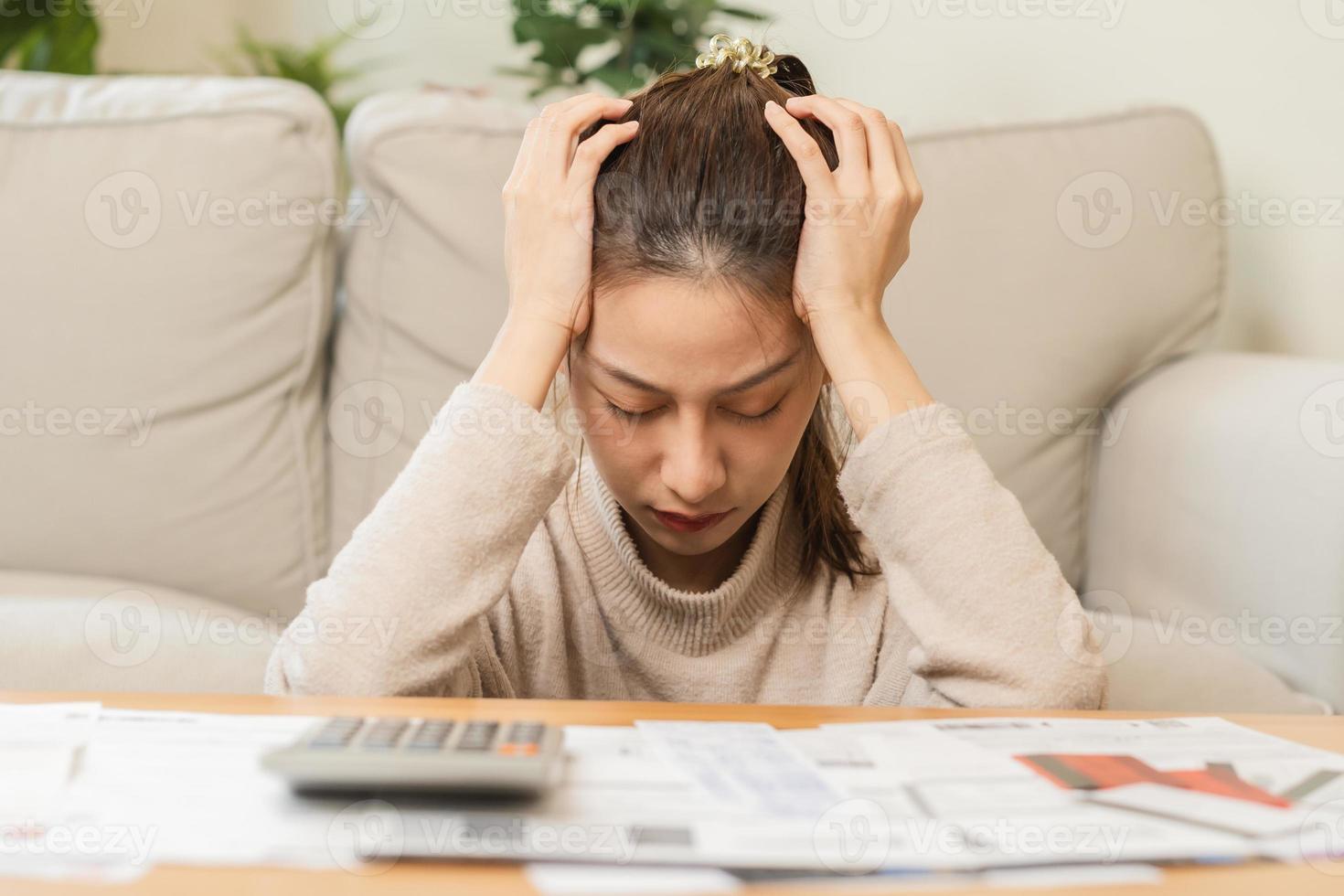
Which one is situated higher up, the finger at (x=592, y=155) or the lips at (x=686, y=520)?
the finger at (x=592, y=155)

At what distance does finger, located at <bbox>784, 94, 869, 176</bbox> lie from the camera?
0.88 meters

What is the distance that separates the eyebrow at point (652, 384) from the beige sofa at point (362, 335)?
0.60 m

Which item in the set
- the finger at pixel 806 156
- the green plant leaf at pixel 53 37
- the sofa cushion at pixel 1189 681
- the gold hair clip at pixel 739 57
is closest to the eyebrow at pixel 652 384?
the finger at pixel 806 156

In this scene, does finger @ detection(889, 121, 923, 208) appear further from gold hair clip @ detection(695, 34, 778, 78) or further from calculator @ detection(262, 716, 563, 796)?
calculator @ detection(262, 716, 563, 796)

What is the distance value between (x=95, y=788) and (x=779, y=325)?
21.4 inches

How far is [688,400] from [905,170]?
275 mm

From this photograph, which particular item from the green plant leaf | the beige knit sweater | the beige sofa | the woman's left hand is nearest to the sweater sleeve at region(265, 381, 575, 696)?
the beige knit sweater

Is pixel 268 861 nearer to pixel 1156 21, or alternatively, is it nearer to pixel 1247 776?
pixel 1247 776

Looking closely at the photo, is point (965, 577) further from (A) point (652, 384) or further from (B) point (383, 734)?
(B) point (383, 734)

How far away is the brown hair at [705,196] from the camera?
33.4 inches

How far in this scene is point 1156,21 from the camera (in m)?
1.74

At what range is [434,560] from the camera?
759 mm

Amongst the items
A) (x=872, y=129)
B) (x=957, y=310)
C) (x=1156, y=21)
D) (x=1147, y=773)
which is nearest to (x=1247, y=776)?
(x=1147, y=773)

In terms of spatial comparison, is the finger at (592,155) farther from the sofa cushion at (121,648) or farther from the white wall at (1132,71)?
the white wall at (1132,71)
